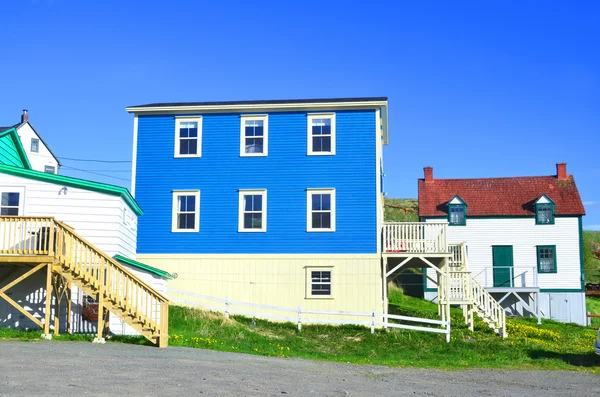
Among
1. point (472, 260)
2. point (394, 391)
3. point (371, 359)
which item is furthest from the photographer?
point (472, 260)

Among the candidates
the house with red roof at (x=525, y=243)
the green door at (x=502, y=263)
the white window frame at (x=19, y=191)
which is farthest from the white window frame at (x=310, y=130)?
the green door at (x=502, y=263)

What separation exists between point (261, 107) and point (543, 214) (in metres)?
19.3

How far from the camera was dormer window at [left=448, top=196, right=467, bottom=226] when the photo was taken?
41.4 meters

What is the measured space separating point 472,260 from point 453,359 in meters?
20.3

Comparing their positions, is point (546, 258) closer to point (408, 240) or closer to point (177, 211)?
point (408, 240)

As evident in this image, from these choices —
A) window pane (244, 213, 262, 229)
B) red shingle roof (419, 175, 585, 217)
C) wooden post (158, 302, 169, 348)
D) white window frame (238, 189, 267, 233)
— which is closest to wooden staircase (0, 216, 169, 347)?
wooden post (158, 302, 169, 348)

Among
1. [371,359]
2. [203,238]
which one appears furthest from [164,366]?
[203,238]

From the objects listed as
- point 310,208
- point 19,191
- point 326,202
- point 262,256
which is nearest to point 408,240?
point 326,202

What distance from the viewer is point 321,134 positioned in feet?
96.2

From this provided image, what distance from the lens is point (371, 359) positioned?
2067cm

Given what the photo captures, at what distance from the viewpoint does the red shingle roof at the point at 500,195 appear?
136ft

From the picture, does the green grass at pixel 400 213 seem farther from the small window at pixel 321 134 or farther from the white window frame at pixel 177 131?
the white window frame at pixel 177 131

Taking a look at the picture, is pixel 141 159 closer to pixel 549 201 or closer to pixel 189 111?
pixel 189 111

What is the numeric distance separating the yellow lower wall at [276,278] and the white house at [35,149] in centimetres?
2734
